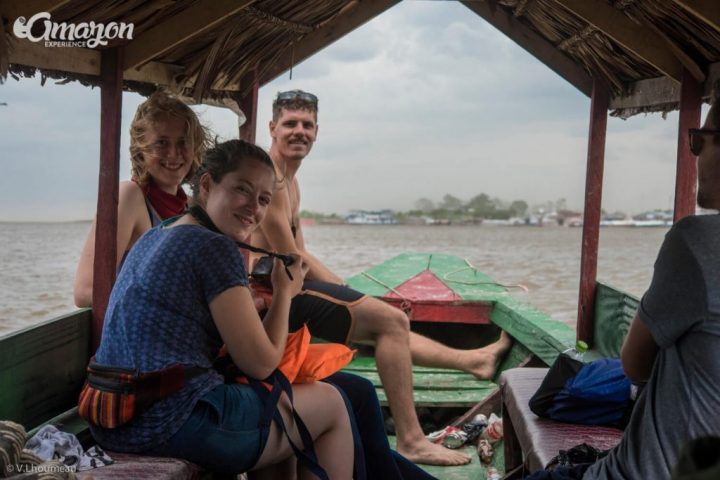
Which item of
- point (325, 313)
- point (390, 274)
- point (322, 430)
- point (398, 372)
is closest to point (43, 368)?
point (322, 430)

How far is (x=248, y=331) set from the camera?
2.20 m

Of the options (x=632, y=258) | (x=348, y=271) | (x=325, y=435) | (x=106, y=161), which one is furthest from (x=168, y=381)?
(x=632, y=258)

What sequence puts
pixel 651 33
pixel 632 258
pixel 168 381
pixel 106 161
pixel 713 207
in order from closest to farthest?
pixel 713 207 < pixel 168 381 < pixel 106 161 < pixel 651 33 < pixel 632 258

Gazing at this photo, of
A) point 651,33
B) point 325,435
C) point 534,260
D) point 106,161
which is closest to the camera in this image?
point 325,435

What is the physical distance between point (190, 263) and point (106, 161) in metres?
1.23

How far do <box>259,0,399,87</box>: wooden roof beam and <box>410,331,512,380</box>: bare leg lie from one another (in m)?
1.88

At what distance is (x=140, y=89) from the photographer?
12.3ft

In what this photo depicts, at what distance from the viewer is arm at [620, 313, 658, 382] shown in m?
1.72

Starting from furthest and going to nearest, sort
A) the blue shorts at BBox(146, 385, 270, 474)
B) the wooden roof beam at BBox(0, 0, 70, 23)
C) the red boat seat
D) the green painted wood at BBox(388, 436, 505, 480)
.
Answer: the green painted wood at BBox(388, 436, 505, 480), the wooden roof beam at BBox(0, 0, 70, 23), the blue shorts at BBox(146, 385, 270, 474), the red boat seat

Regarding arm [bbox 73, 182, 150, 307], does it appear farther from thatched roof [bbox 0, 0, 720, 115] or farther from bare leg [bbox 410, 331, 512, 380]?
bare leg [bbox 410, 331, 512, 380]

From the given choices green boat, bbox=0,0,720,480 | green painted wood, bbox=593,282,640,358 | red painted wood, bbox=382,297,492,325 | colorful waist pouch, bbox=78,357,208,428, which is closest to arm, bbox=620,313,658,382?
green boat, bbox=0,0,720,480

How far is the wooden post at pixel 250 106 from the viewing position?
4484 millimetres

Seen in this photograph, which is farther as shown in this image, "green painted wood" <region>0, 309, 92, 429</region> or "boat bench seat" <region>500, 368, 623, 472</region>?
"green painted wood" <region>0, 309, 92, 429</region>

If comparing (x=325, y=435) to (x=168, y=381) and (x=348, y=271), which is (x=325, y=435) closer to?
(x=168, y=381)
